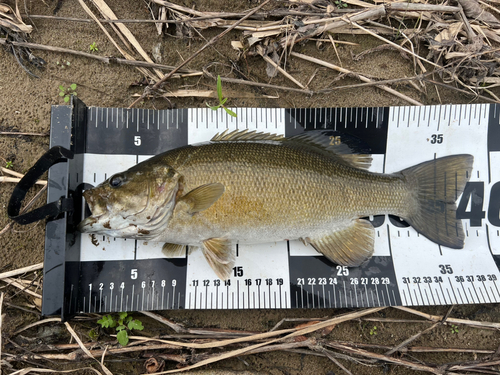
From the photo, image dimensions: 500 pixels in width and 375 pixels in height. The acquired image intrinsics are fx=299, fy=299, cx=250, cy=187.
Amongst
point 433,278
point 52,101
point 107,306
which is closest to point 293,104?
point 433,278

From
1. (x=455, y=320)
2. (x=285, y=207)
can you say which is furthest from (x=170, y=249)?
(x=455, y=320)

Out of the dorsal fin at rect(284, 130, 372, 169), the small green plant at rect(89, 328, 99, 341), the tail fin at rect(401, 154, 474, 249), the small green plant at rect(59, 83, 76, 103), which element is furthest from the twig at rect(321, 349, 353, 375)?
the small green plant at rect(59, 83, 76, 103)

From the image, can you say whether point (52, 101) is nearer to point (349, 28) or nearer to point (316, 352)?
point (349, 28)

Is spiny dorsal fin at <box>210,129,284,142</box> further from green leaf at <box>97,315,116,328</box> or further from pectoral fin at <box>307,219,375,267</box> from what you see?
green leaf at <box>97,315,116,328</box>

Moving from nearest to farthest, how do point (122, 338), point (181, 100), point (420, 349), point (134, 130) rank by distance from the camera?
1. point (122, 338)
2. point (420, 349)
3. point (134, 130)
4. point (181, 100)

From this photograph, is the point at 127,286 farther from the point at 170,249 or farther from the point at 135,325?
the point at 170,249

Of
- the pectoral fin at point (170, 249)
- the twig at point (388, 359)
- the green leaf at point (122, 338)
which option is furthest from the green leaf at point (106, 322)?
the twig at point (388, 359)
